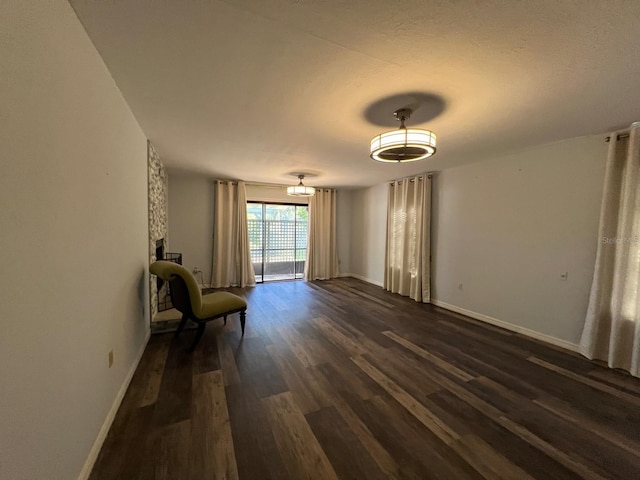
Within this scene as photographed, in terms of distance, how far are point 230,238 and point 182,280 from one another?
3082 mm

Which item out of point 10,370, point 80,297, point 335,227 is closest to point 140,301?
point 80,297

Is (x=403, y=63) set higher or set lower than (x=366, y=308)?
higher

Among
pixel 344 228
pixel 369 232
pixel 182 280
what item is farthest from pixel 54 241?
pixel 344 228

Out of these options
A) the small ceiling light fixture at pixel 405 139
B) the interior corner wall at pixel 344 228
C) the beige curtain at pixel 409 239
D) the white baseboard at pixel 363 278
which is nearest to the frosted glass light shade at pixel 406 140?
the small ceiling light fixture at pixel 405 139

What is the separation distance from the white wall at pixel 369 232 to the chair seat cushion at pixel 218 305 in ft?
12.4

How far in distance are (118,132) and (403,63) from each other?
7.11 feet

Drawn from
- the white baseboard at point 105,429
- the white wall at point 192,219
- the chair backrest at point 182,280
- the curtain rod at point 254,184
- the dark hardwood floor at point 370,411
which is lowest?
the dark hardwood floor at point 370,411

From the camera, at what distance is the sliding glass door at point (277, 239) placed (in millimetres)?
6099

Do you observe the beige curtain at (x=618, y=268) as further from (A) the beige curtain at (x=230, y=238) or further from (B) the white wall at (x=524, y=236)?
(A) the beige curtain at (x=230, y=238)

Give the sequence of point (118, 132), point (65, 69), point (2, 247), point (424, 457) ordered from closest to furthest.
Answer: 1. point (2, 247)
2. point (65, 69)
3. point (424, 457)
4. point (118, 132)

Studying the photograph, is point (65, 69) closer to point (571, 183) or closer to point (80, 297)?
point (80, 297)

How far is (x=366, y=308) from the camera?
4.25 metres

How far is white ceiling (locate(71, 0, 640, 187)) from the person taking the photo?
3.95 feet

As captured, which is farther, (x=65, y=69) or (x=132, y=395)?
(x=132, y=395)
